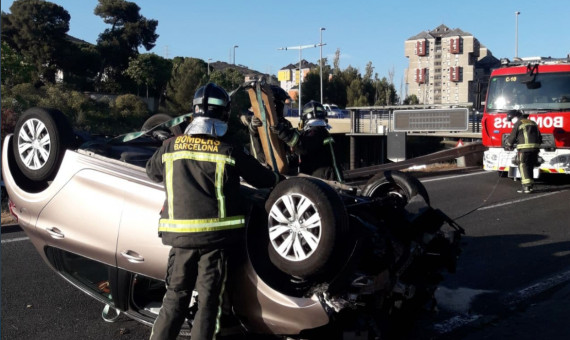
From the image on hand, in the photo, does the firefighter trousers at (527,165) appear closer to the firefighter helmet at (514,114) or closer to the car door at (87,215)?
the firefighter helmet at (514,114)

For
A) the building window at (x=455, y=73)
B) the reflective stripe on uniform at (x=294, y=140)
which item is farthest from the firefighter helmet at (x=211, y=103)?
the building window at (x=455, y=73)

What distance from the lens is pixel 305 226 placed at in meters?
3.57

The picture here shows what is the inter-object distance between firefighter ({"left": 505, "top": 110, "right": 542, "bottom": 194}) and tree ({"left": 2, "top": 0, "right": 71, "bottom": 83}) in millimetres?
28663

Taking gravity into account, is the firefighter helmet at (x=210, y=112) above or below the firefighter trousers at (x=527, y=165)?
above

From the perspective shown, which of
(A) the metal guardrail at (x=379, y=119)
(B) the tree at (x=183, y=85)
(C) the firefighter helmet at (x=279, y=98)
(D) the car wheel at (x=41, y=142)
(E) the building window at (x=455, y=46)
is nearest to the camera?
(D) the car wheel at (x=41, y=142)

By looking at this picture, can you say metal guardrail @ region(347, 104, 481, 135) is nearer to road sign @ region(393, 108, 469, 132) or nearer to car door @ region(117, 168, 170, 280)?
road sign @ region(393, 108, 469, 132)

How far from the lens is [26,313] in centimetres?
477

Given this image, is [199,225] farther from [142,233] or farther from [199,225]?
[142,233]

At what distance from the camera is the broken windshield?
1335cm

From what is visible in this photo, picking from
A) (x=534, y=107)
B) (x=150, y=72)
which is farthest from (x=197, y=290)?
(x=150, y=72)

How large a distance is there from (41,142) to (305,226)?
7.01 ft

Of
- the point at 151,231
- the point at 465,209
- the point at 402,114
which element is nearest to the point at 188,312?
the point at 151,231

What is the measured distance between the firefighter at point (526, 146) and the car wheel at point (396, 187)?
8.66 m

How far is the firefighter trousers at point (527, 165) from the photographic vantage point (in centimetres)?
1262
